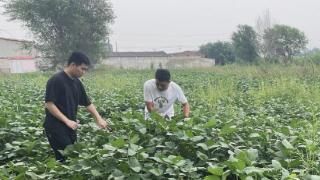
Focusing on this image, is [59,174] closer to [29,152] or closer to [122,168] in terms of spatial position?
[122,168]

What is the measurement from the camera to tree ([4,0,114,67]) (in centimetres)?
3631

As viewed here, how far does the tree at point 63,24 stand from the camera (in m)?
36.3

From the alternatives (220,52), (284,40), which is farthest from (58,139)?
(220,52)

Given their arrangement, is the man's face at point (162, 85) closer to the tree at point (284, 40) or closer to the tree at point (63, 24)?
the tree at point (63, 24)

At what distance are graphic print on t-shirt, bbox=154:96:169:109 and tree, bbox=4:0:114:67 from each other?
3131cm

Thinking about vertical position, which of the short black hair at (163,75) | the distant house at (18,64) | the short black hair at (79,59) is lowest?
the distant house at (18,64)

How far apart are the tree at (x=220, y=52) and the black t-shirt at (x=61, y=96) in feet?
175

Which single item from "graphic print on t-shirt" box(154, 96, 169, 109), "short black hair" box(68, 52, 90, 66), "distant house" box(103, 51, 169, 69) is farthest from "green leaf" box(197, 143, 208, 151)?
"distant house" box(103, 51, 169, 69)

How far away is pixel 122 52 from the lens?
75.6m

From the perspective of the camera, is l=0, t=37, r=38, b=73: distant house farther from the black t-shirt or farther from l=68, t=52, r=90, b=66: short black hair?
l=68, t=52, r=90, b=66: short black hair

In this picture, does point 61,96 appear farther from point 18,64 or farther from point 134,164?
point 18,64

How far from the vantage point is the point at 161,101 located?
18.9 feet

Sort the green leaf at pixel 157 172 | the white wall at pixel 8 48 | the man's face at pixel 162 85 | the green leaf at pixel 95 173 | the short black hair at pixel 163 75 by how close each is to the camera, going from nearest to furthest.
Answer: the green leaf at pixel 157 172 < the green leaf at pixel 95 173 < the short black hair at pixel 163 75 < the man's face at pixel 162 85 < the white wall at pixel 8 48

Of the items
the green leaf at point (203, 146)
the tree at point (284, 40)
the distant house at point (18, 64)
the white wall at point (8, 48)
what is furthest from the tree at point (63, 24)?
the green leaf at point (203, 146)
